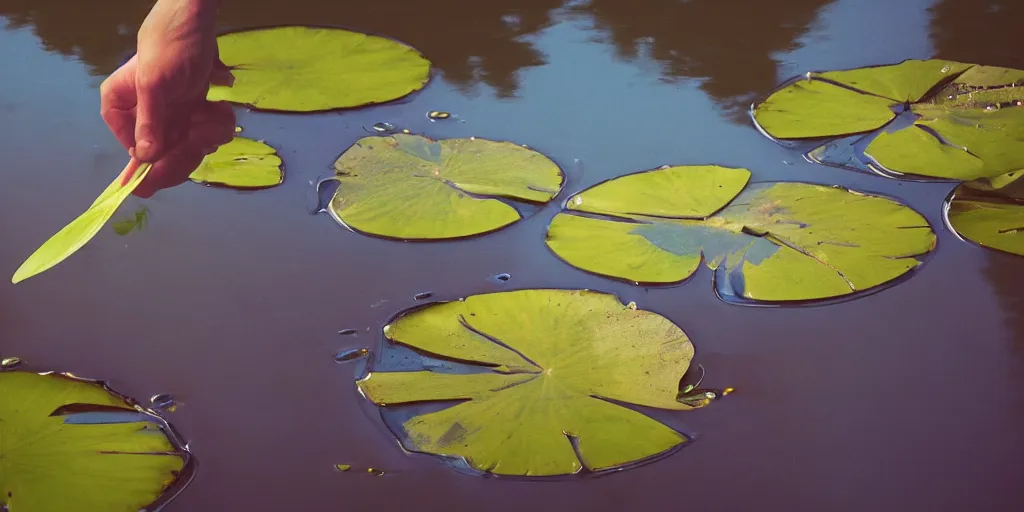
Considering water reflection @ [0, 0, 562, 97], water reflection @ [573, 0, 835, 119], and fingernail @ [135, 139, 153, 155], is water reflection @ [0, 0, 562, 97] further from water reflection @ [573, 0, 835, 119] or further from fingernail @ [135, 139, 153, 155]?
fingernail @ [135, 139, 153, 155]

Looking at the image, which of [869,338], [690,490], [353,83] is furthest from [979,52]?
[690,490]

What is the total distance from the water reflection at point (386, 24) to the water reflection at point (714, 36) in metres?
0.19

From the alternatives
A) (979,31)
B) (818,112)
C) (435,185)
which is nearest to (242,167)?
(435,185)

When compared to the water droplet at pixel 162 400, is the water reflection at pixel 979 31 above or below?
above

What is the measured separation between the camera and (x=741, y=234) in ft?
4.82

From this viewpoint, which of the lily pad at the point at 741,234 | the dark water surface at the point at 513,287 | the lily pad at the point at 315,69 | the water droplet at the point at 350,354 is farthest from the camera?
the lily pad at the point at 315,69

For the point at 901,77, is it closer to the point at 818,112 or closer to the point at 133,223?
the point at 818,112

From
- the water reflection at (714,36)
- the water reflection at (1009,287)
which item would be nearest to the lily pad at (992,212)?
the water reflection at (1009,287)

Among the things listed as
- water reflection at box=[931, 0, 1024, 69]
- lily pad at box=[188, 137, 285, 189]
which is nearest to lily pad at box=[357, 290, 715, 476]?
lily pad at box=[188, 137, 285, 189]

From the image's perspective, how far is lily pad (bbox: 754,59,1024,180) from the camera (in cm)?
167

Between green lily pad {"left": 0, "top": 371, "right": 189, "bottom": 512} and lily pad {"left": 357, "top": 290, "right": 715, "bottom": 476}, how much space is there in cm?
25

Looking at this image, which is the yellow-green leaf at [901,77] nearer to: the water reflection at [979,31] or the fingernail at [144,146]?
the water reflection at [979,31]

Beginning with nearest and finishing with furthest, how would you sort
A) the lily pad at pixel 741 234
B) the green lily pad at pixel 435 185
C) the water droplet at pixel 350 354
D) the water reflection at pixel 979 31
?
the water droplet at pixel 350 354, the lily pad at pixel 741 234, the green lily pad at pixel 435 185, the water reflection at pixel 979 31

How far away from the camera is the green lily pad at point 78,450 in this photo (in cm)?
101
